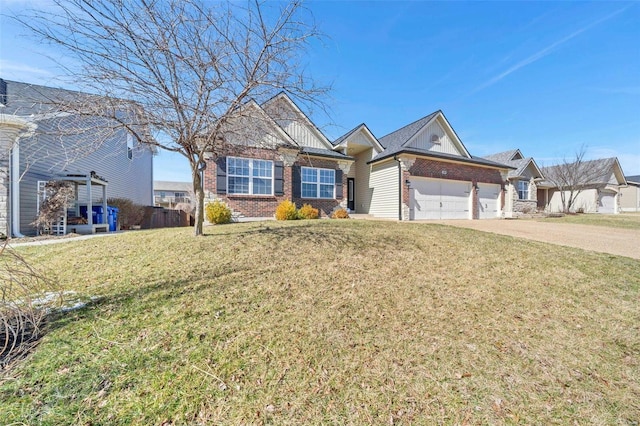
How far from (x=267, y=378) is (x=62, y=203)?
11098mm

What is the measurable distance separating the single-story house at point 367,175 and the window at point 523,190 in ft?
13.0

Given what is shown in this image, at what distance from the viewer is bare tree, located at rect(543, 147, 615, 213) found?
2350 cm

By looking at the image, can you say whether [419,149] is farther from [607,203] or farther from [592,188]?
[607,203]

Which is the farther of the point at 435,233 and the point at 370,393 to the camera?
the point at 435,233

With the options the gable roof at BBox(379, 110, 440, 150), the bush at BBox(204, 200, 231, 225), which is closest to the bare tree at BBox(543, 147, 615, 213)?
the gable roof at BBox(379, 110, 440, 150)

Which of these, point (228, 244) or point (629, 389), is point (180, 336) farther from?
point (629, 389)

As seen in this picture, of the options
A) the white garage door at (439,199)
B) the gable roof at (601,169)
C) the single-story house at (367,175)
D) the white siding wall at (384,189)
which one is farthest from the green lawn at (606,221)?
the white siding wall at (384,189)

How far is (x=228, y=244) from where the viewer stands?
19.2 feet

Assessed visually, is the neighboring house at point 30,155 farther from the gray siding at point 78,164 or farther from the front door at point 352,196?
the front door at point 352,196

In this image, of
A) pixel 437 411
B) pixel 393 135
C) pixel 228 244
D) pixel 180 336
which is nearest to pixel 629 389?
pixel 437 411

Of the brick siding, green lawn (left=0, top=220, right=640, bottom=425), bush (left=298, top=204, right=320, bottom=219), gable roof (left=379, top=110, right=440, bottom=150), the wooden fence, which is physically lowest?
green lawn (left=0, top=220, right=640, bottom=425)

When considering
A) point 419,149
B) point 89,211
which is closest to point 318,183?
point 419,149

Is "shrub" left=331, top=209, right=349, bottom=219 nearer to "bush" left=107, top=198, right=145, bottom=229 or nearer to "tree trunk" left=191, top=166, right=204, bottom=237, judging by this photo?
"tree trunk" left=191, top=166, right=204, bottom=237

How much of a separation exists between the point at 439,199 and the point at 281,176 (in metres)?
9.23
